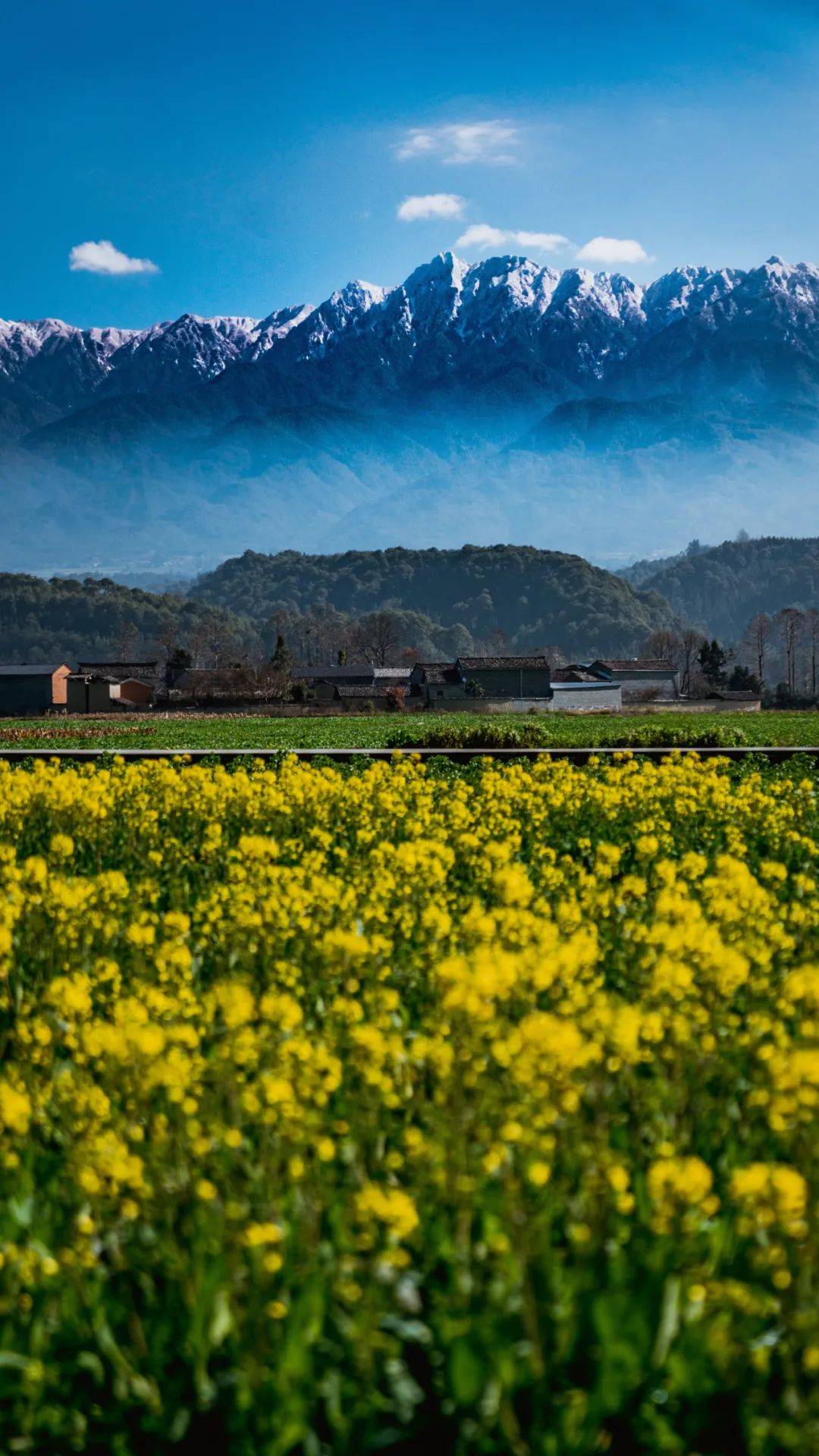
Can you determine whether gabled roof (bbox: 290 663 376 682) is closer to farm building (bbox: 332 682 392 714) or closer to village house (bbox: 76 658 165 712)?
farm building (bbox: 332 682 392 714)

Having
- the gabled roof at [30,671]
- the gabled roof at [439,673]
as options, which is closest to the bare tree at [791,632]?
the gabled roof at [439,673]

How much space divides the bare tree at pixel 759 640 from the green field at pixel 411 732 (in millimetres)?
59909

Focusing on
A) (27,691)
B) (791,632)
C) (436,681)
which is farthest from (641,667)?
(27,691)

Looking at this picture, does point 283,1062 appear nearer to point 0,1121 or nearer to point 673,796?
point 0,1121

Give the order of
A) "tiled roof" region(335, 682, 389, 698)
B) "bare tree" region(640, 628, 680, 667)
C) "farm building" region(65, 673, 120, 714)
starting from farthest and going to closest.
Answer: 1. "bare tree" region(640, 628, 680, 667)
2. "tiled roof" region(335, 682, 389, 698)
3. "farm building" region(65, 673, 120, 714)

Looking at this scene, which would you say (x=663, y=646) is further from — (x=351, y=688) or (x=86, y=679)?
(x=86, y=679)

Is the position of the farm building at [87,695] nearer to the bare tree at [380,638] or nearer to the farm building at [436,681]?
the farm building at [436,681]

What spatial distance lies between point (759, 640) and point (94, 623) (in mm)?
101299

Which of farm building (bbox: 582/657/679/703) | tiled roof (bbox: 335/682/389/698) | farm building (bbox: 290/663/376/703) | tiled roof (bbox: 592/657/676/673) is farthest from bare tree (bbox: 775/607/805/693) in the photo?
farm building (bbox: 290/663/376/703)

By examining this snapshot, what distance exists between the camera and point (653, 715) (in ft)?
236

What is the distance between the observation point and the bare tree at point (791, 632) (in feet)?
451

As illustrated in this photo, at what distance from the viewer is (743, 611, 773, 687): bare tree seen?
139000 millimetres

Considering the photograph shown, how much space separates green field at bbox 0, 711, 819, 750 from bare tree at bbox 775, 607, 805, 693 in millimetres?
55029

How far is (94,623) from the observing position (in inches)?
7170
